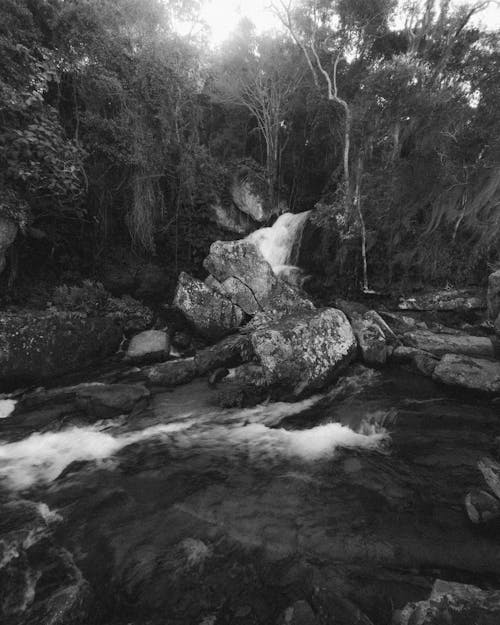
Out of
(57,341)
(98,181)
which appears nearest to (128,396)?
(57,341)

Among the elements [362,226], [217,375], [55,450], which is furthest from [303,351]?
[362,226]

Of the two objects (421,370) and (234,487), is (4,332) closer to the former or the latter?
(234,487)

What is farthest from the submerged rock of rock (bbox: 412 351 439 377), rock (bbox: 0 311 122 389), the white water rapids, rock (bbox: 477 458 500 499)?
rock (bbox: 0 311 122 389)

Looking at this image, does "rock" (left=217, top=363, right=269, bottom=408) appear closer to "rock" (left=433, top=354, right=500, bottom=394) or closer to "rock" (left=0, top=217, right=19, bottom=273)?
"rock" (left=433, top=354, right=500, bottom=394)

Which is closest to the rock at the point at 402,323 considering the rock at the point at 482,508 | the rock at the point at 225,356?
the rock at the point at 225,356

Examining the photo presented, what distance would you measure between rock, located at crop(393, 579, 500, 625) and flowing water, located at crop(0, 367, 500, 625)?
0.91ft

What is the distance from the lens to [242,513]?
3.21m

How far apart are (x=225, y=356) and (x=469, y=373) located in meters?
4.68

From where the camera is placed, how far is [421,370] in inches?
247

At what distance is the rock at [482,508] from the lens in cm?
283

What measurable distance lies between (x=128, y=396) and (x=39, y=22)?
880 centimetres

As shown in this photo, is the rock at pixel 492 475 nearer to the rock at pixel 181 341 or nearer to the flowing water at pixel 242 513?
the flowing water at pixel 242 513

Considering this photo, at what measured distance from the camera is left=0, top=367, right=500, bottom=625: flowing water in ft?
7.72

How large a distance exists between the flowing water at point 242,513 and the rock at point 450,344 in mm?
2113
